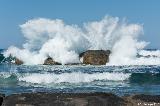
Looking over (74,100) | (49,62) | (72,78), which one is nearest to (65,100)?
(74,100)

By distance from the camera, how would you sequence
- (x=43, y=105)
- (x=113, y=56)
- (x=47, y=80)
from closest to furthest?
(x=43, y=105) → (x=47, y=80) → (x=113, y=56)

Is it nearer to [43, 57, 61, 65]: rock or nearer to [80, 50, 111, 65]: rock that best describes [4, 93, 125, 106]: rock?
[80, 50, 111, 65]: rock

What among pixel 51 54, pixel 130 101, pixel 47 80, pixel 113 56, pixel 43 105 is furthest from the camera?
pixel 51 54

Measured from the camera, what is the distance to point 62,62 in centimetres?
6325

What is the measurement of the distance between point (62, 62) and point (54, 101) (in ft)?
188

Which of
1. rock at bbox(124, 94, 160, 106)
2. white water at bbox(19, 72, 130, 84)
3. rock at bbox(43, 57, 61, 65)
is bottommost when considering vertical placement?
rock at bbox(124, 94, 160, 106)

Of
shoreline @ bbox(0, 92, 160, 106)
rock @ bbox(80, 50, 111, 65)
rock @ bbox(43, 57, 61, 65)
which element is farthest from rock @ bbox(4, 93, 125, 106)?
rock @ bbox(43, 57, 61, 65)

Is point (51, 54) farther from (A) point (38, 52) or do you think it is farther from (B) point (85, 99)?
(B) point (85, 99)

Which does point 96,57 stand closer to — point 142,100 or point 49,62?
point 49,62

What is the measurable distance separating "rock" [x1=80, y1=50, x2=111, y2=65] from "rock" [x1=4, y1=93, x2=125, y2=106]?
49716 millimetres

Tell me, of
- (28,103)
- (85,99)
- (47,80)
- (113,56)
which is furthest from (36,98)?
(113,56)

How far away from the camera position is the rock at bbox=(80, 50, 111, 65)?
186ft

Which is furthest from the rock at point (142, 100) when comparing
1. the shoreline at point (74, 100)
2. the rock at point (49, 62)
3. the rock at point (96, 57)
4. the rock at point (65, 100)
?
the rock at point (49, 62)

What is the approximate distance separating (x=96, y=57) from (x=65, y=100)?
52.3m
